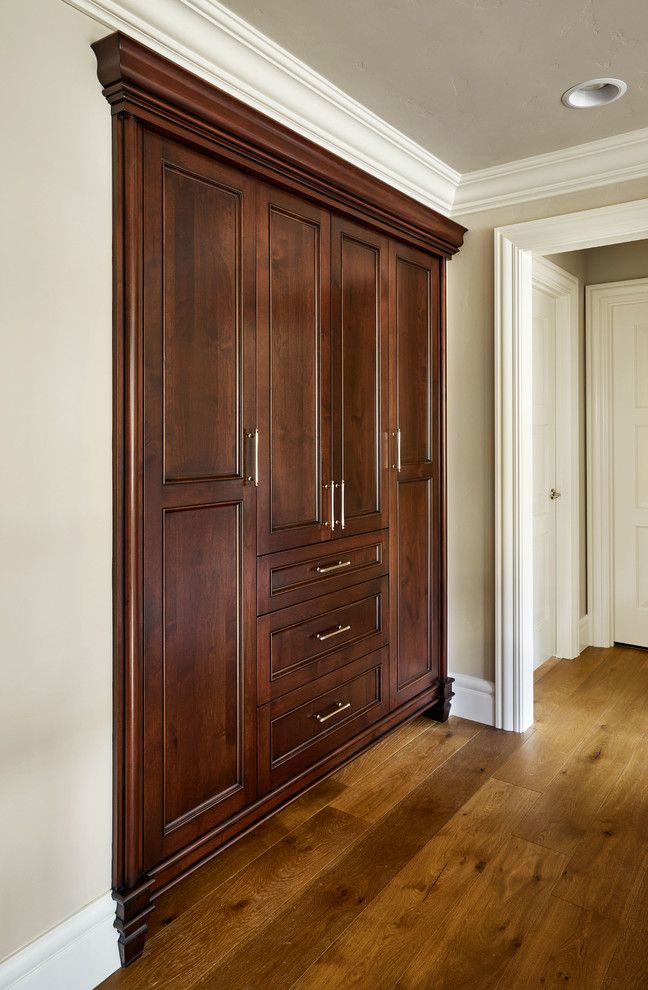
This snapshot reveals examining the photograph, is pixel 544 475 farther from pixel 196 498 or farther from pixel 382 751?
pixel 196 498

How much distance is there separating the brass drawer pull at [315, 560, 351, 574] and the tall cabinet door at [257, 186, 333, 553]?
0.10m

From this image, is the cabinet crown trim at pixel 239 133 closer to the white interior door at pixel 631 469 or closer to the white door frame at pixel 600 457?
the white door frame at pixel 600 457

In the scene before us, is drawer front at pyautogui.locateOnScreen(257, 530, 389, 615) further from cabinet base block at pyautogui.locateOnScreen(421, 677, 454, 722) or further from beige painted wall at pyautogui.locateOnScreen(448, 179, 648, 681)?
cabinet base block at pyautogui.locateOnScreen(421, 677, 454, 722)

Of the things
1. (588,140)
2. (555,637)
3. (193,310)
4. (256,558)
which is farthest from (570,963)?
(588,140)

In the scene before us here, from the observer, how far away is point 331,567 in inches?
98.1

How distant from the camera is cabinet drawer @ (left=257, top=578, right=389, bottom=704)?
2.22m

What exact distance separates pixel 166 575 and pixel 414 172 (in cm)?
199

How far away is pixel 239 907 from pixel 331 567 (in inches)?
42.6

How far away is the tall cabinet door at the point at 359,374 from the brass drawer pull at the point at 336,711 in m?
0.63

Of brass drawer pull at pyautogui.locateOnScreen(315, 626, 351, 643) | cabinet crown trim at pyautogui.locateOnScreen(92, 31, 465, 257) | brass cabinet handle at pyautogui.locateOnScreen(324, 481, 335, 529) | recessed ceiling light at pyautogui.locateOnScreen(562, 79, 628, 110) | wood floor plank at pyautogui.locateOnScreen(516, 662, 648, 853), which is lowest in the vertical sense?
wood floor plank at pyautogui.locateOnScreen(516, 662, 648, 853)

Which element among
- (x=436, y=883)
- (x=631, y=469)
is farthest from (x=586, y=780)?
(x=631, y=469)

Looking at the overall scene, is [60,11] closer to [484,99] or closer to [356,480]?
[484,99]

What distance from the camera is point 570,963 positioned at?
1.73 m

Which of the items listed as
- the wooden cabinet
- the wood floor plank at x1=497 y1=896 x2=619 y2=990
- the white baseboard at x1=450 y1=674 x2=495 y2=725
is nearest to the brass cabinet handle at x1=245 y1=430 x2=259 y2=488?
the wooden cabinet
